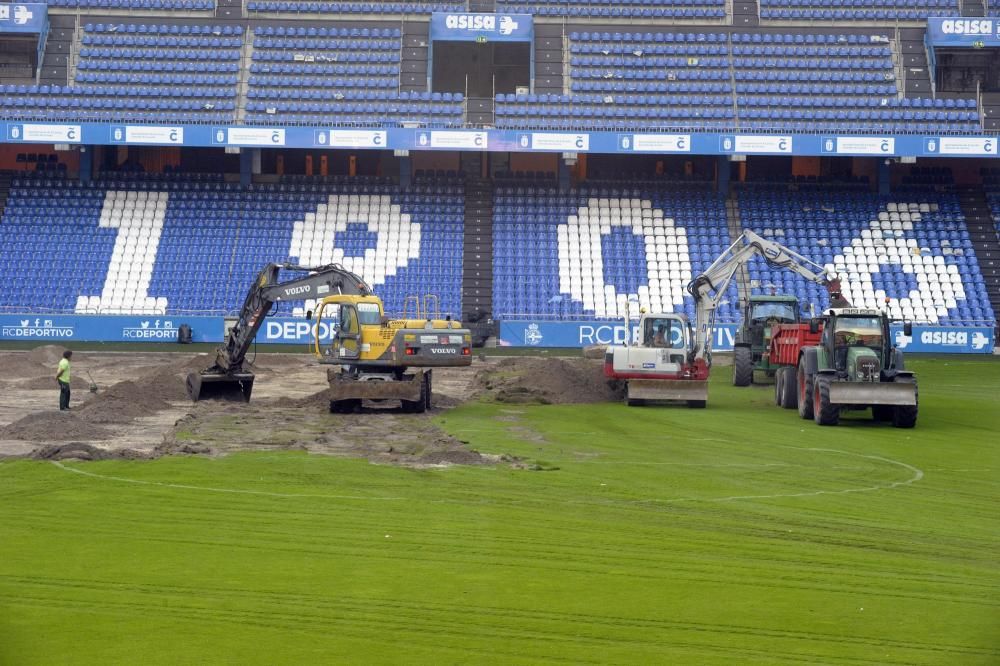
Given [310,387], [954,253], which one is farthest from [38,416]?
[954,253]

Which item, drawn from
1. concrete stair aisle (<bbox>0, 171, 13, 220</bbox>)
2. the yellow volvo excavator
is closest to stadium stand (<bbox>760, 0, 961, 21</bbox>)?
concrete stair aisle (<bbox>0, 171, 13, 220</bbox>)

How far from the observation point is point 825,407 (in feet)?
91.4

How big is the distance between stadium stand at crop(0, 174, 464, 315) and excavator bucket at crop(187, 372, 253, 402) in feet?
58.8

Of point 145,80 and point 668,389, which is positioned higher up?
point 145,80

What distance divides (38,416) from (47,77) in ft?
115

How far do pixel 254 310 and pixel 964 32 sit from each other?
36637 millimetres

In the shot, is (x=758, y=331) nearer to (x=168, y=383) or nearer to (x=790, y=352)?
(x=790, y=352)

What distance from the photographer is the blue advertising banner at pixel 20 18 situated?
56.6 meters

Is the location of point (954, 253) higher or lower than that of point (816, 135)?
lower

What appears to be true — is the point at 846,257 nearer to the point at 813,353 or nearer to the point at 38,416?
the point at 813,353

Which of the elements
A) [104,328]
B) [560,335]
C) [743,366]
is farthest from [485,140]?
[743,366]

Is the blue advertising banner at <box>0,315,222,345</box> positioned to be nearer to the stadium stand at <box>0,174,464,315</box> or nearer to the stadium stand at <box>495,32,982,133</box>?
the stadium stand at <box>0,174,464,315</box>

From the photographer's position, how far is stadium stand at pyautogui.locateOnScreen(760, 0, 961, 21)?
58.2m

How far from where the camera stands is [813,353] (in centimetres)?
2922
